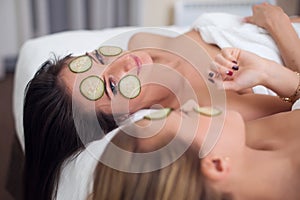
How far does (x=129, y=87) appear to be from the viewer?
114cm

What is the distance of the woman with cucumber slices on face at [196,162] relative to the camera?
0.75 metres

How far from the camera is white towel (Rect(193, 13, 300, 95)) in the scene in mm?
1386

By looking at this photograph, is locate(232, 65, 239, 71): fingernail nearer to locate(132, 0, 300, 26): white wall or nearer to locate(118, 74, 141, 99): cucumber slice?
locate(118, 74, 141, 99): cucumber slice

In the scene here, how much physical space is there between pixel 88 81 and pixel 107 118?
10cm

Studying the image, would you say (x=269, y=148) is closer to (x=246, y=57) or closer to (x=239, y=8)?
(x=246, y=57)

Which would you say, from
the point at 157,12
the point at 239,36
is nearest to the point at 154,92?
the point at 239,36

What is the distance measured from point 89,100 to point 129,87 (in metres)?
0.10

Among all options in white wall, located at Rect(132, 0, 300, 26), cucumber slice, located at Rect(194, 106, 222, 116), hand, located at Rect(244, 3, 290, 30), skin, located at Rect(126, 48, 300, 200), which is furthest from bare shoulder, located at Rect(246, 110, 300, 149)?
white wall, located at Rect(132, 0, 300, 26)

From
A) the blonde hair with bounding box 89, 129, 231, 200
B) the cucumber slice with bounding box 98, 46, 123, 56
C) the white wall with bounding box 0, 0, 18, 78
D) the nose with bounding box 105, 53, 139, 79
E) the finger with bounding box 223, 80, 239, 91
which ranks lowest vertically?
the white wall with bounding box 0, 0, 18, 78

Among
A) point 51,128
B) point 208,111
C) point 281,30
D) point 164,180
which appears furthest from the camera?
point 281,30

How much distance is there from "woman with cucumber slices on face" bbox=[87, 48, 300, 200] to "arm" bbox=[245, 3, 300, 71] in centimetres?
42

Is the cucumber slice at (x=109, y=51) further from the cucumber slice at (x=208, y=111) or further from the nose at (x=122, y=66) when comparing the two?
the cucumber slice at (x=208, y=111)

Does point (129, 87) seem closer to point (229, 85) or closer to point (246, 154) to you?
point (229, 85)

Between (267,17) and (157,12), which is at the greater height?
(267,17)
